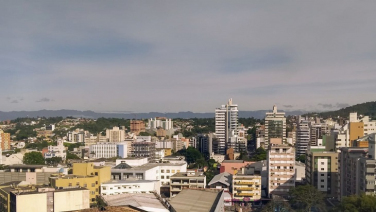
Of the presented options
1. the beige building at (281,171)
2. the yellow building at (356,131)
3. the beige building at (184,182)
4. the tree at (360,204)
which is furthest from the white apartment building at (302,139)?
the tree at (360,204)

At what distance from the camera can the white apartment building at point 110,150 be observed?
30.4 meters

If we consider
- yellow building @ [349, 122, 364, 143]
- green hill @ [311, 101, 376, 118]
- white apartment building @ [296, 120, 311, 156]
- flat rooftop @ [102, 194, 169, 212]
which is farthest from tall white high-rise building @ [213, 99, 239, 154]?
flat rooftop @ [102, 194, 169, 212]

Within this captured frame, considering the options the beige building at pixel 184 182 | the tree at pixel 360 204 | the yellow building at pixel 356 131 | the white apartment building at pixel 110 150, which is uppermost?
the yellow building at pixel 356 131

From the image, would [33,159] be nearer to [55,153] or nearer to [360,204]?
[55,153]

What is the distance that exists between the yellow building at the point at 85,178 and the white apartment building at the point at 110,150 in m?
16.2

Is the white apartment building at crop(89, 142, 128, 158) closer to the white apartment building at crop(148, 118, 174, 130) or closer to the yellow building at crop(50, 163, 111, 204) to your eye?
the yellow building at crop(50, 163, 111, 204)

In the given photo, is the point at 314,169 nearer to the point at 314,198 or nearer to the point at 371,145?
the point at 314,198

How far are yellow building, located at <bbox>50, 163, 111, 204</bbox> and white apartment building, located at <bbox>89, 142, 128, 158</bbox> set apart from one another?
639 inches

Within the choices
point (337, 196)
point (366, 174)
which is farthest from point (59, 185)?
point (337, 196)

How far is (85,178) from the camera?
41.2 ft

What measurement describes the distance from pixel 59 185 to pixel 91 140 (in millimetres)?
28154

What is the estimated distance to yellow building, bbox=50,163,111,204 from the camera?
39.1ft

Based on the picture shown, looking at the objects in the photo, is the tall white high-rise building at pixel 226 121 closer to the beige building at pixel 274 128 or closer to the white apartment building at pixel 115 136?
the beige building at pixel 274 128

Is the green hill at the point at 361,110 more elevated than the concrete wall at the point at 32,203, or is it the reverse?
the green hill at the point at 361,110
